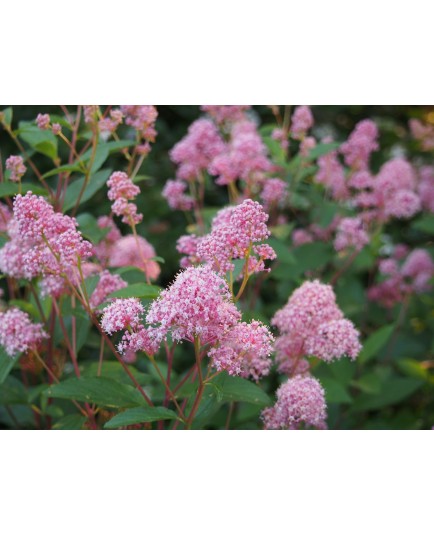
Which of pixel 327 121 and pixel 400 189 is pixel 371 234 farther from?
pixel 327 121

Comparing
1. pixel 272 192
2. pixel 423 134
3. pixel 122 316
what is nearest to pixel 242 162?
pixel 272 192

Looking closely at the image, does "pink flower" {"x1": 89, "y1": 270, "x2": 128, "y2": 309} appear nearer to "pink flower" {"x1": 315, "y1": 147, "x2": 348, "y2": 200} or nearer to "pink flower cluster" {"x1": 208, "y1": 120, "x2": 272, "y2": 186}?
"pink flower cluster" {"x1": 208, "y1": 120, "x2": 272, "y2": 186}

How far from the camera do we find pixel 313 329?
44.8 inches

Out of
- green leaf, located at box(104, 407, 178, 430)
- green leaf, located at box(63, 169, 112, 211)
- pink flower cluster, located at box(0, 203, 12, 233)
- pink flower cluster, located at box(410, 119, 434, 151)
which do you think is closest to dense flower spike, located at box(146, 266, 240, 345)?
green leaf, located at box(104, 407, 178, 430)

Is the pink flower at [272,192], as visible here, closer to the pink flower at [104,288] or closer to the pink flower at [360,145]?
the pink flower at [360,145]

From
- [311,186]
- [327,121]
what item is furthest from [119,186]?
[327,121]

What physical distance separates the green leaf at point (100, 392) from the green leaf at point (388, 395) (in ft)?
2.66

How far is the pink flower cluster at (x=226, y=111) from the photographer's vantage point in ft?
5.44

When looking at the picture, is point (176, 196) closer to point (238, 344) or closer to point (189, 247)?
point (189, 247)

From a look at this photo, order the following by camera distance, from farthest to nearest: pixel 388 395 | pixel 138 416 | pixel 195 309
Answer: pixel 388 395 → pixel 138 416 → pixel 195 309

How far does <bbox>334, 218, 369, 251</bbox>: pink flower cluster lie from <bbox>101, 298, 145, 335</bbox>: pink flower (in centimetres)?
85

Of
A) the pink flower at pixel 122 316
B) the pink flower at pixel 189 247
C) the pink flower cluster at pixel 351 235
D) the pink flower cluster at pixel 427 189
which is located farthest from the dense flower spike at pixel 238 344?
the pink flower cluster at pixel 427 189

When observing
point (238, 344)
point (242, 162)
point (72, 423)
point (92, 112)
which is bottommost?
point (72, 423)

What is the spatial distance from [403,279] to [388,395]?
1.45ft
